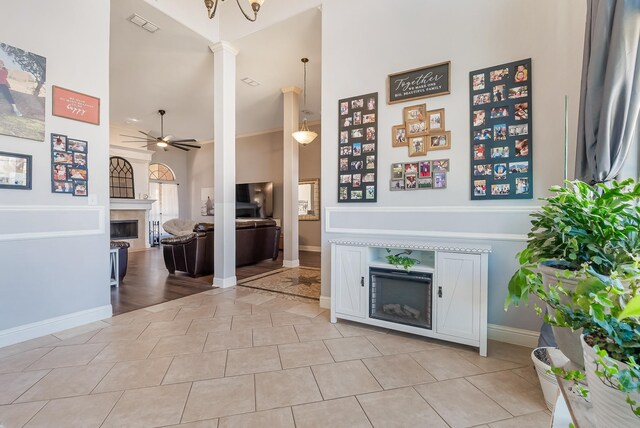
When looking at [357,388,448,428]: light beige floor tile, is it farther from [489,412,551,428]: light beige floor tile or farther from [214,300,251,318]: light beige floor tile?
[214,300,251,318]: light beige floor tile

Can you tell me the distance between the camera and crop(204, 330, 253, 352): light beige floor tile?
89.1 inches

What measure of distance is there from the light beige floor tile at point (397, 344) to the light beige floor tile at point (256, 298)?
58.1 inches

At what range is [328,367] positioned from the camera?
1978 mm

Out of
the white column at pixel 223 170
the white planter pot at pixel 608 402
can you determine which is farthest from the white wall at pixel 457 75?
the white planter pot at pixel 608 402

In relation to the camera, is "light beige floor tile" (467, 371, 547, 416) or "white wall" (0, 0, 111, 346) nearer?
"light beige floor tile" (467, 371, 547, 416)

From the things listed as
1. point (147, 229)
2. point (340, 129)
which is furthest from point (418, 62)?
point (147, 229)

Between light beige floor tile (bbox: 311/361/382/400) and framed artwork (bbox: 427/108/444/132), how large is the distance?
6.77 ft

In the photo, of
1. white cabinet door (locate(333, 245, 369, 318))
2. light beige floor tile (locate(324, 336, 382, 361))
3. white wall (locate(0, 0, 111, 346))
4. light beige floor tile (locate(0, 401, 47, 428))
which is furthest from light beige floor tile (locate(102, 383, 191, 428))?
white wall (locate(0, 0, 111, 346))

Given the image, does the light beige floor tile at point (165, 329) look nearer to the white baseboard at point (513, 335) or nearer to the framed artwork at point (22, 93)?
the framed artwork at point (22, 93)

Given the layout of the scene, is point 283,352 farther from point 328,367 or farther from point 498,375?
point 498,375

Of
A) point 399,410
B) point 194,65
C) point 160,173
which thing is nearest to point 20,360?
point 399,410

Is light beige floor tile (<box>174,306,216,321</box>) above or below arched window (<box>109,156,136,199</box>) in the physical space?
below

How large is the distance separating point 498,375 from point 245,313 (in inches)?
89.4

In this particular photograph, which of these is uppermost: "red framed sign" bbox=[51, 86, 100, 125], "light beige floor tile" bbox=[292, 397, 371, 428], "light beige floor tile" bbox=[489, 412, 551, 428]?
"red framed sign" bbox=[51, 86, 100, 125]
